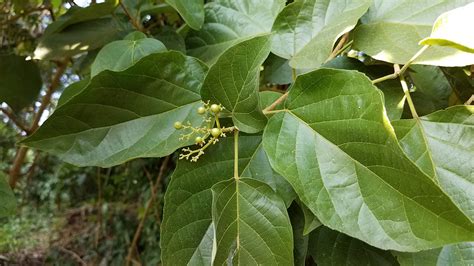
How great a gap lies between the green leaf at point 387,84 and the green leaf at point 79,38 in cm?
49

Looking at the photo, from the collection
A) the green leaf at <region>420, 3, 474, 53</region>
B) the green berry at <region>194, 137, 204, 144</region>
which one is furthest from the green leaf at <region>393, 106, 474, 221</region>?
the green berry at <region>194, 137, 204, 144</region>

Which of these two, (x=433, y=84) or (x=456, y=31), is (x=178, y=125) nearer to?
(x=456, y=31)

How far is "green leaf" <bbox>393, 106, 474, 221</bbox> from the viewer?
1.54ft

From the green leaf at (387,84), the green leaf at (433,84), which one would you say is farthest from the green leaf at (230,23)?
the green leaf at (433,84)

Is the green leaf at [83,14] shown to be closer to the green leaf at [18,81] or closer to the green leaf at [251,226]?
the green leaf at [18,81]

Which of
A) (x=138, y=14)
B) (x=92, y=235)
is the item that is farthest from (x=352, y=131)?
(x=92, y=235)

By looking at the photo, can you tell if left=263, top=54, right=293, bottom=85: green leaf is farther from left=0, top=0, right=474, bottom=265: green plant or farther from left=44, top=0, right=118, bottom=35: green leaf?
left=44, top=0, right=118, bottom=35: green leaf

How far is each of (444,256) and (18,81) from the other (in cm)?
95

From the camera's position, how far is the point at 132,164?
2559 millimetres

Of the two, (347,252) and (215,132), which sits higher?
(215,132)

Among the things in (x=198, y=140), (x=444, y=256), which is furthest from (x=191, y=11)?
(x=444, y=256)

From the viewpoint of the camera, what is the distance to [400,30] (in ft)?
1.87

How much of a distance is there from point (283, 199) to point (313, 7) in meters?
0.28

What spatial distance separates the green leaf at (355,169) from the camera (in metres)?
0.40
